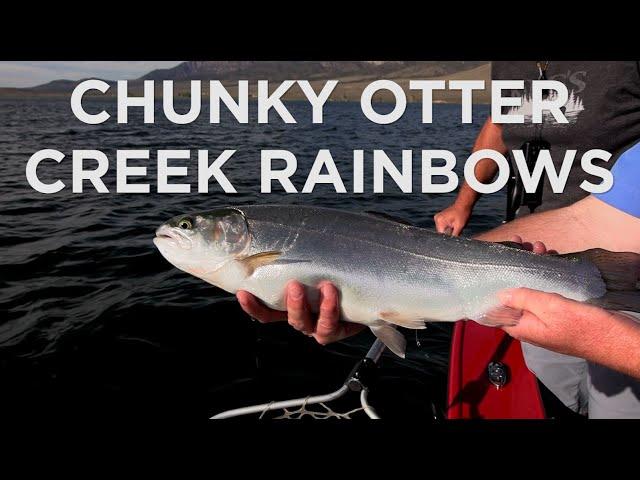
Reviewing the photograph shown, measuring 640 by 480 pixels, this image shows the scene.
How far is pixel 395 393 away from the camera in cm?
598

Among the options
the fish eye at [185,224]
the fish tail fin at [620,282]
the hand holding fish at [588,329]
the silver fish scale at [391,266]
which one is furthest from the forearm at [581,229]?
the fish eye at [185,224]

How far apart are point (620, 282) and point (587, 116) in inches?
70.2

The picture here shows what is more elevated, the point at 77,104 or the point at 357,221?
the point at 77,104

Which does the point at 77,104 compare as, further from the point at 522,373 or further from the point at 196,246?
the point at 522,373

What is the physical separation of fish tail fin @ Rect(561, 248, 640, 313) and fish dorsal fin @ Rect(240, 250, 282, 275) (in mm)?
1885

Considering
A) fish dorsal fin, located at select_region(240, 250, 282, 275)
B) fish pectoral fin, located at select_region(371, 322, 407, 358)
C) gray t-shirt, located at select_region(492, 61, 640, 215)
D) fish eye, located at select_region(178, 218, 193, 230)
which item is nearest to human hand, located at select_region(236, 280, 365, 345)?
fish dorsal fin, located at select_region(240, 250, 282, 275)

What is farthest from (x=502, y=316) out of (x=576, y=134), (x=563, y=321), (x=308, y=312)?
(x=576, y=134)

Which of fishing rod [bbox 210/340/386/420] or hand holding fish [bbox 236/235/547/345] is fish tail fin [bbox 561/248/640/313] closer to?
hand holding fish [bbox 236/235/547/345]

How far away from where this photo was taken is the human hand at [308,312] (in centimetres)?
313

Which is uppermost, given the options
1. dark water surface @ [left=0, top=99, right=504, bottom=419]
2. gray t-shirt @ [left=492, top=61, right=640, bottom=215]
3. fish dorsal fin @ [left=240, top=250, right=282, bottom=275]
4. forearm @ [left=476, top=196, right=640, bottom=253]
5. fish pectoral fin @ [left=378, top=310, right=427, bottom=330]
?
gray t-shirt @ [left=492, top=61, right=640, bottom=215]

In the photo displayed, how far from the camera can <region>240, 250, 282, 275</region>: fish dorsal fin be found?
319 cm

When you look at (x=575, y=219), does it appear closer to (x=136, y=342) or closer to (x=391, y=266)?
(x=391, y=266)

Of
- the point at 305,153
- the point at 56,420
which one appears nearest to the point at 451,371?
the point at 56,420

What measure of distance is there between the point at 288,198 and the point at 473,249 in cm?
1198
